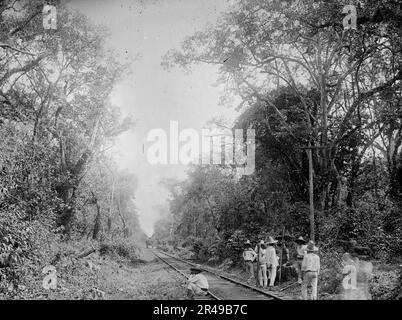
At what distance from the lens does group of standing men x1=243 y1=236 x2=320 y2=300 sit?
991 cm

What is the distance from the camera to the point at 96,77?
22328mm

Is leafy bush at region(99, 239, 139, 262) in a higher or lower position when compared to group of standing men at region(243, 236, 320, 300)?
lower

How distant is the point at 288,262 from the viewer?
15008 mm

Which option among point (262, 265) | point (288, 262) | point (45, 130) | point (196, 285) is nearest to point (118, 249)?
point (45, 130)

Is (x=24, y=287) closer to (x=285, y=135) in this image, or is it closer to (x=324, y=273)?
(x=324, y=273)

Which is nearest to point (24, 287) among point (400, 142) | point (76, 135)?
point (76, 135)

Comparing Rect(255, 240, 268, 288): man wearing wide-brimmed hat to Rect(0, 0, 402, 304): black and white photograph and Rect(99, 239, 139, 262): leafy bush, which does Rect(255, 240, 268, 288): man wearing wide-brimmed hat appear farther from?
Rect(99, 239, 139, 262): leafy bush

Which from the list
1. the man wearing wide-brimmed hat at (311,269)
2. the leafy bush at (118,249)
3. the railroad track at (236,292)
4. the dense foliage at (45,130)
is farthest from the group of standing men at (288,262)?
the leafy bush at (118,249)

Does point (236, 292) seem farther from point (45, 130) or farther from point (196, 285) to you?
point (45, 130)

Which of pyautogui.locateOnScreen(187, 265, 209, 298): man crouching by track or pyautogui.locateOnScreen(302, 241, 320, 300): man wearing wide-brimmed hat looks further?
pyautogui.locateOnScreen(302, 241, 320, 300): man wearing wide-brimmed hat

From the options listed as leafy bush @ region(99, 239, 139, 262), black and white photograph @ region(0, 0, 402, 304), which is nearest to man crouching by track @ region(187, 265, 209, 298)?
black and white photograph @ region(0, 0, 402, 304)

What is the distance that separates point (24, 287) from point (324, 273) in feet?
32.1

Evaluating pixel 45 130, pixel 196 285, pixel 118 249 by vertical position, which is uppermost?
pixel 45 130

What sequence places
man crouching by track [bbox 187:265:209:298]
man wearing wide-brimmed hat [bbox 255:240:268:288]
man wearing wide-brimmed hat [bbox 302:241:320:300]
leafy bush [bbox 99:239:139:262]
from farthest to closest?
leafy bush [bbox 99:239:139:262] → man wearing wide-brimmed hat [bbox 255:240:268:288] → man wearing wide-brimmed hat [bbox 302:241:320:300] → man crouching by track [bbox 187:265:209:298]
